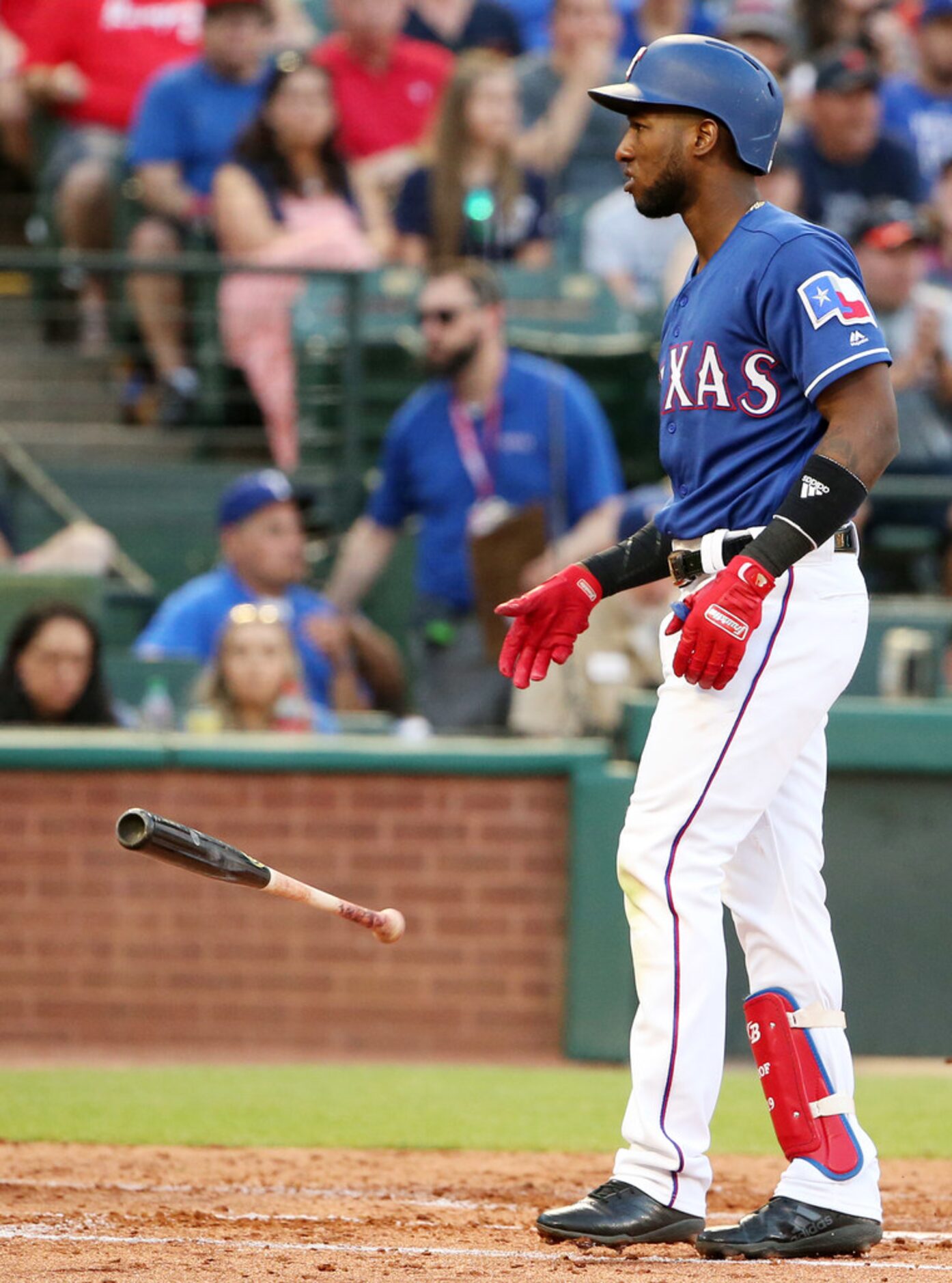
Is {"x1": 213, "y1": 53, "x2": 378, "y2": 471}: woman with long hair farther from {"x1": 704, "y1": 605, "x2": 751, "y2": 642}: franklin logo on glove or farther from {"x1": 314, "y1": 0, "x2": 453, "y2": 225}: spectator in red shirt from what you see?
{"x1": 704, "y1": 605, "x2": 751, "y2": 642}: franklin logo on glove

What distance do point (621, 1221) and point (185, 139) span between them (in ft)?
23.5

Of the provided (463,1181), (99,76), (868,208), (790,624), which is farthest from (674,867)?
(99,76)

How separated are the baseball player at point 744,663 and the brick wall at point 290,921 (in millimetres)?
3182

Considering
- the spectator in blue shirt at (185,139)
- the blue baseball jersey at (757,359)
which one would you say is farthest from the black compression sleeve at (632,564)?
the spectator in blue shirt at (185,139)

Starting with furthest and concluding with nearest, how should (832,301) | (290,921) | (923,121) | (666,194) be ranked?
(923,121) → (290,921) → (666,194) → (832,301)

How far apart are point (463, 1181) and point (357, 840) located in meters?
2.47

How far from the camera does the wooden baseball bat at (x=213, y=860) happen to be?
3.42 meters

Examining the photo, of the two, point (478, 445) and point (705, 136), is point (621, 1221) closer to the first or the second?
point (705, 136)

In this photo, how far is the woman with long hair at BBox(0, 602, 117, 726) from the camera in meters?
6.93

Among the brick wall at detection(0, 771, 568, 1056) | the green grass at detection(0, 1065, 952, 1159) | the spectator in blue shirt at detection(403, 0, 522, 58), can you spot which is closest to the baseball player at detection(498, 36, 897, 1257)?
the green grass at detection(0, 1065, 952, 1159)

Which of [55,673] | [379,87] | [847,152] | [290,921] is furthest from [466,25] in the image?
[290,921]

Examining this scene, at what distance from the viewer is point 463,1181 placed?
4.45 m

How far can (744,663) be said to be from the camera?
3441 millimetres

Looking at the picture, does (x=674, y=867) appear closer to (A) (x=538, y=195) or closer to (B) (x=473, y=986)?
(B) (x=473, y=986)
